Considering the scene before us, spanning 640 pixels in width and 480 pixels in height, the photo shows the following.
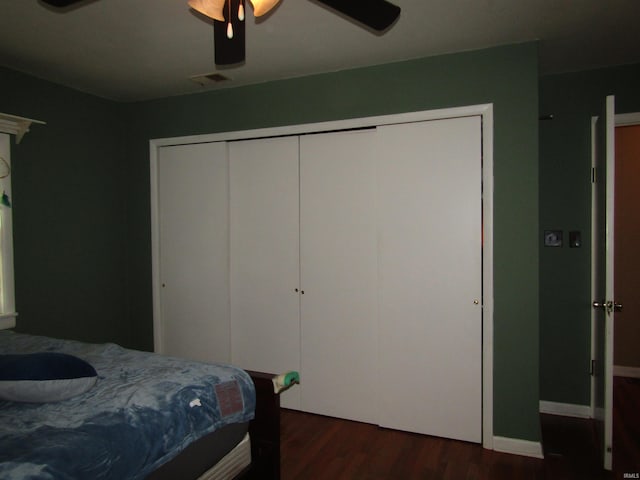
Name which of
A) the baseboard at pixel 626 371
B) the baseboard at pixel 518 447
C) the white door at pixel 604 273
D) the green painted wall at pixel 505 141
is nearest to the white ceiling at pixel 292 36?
the green painted wall at pixel 505 141

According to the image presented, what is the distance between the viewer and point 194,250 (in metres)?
3.47

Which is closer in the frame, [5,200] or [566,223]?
[5,200]

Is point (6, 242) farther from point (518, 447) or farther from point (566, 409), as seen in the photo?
point (566, 409)

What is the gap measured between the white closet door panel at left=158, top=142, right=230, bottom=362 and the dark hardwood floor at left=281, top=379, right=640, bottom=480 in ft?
3.35

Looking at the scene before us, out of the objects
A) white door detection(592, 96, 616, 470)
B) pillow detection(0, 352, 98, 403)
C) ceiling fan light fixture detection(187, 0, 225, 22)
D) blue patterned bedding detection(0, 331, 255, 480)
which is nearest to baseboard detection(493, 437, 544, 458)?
white door detection(592, 96, 616, 470)

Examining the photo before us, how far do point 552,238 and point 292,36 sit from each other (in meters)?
2.36

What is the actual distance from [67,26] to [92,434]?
2208mm

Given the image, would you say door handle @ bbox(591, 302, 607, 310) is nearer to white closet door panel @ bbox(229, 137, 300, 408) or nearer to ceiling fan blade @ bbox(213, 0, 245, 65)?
white closet door panel @ bbox(229, 137, 300, 408)

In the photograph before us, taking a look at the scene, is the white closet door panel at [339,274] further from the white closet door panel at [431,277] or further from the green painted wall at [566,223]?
the green painted wall at [566,223]

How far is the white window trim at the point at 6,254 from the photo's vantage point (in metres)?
2.83

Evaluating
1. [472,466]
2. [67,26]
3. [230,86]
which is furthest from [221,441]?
[230,86]

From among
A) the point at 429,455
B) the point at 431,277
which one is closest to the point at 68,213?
the point at 431,277

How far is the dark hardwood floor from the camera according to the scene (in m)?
2.33

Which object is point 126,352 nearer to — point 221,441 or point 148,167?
point 221,441
